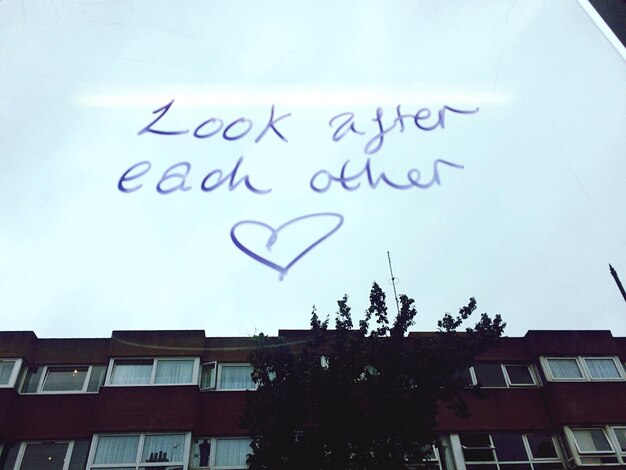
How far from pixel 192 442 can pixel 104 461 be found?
2.47m

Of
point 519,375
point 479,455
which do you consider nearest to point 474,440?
point 479,455

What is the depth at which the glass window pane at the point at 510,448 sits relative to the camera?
16.8 meters

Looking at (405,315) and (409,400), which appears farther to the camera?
(405,315)

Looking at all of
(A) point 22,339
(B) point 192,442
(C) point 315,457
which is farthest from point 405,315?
(A) point 22,339

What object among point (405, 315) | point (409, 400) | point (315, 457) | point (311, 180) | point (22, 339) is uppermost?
point (22, 339)

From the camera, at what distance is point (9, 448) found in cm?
1586

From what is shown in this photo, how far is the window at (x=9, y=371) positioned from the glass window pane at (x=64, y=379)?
2.95ft

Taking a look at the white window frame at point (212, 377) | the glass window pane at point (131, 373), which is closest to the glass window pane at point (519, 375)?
the white window frame at point (212, 377)

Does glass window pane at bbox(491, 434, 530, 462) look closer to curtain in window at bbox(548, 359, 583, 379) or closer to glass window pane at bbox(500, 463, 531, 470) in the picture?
glass window pane at bbox(500, 463, 531, 470)

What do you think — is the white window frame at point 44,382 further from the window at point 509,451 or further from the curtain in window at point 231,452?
the window at point 509,451

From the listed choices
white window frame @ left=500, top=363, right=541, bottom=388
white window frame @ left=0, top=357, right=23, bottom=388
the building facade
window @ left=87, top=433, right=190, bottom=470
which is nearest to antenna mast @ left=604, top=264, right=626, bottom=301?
the building facade

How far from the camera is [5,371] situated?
17047 millimetres

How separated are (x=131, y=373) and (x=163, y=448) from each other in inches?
110

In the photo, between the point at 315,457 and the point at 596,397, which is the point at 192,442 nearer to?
the point at 315,457
